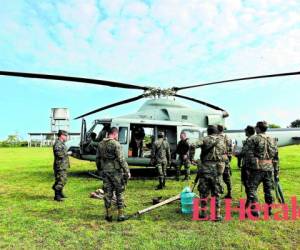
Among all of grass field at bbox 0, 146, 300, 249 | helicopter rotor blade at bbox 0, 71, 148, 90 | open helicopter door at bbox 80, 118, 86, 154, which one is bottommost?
grass field at bbox 0, 146, 300, 249

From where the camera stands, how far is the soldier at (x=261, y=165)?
5820 millimetres

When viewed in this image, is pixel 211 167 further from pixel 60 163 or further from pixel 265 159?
pixel 60 163

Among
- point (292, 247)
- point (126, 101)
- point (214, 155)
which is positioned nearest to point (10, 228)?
point (214, 155)

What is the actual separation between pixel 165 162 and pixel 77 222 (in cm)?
365

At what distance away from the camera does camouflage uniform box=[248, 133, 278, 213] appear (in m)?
5.82

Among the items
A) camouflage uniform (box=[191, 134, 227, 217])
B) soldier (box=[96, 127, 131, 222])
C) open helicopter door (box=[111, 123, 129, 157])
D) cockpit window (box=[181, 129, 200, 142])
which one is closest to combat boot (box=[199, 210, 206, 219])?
camouflage uniform (box=[191, 134, 227, 217])

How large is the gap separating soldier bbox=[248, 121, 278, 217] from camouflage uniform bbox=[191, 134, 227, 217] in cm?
61

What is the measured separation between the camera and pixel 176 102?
1234cm

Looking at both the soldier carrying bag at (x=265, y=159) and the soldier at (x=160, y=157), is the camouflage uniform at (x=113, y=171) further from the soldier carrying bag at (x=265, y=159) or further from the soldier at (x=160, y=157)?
the soldier at (x=160, y=157)

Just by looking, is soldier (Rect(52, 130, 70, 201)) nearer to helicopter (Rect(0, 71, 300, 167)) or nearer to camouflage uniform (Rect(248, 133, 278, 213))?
helicopter (Rect(0, 71, 300, 167))

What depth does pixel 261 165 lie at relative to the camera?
5820 millimetres

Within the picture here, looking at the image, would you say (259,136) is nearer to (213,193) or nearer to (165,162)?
(213,193)

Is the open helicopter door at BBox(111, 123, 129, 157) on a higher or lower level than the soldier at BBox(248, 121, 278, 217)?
higher

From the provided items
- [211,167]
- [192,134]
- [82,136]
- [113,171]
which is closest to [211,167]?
[211,167]
